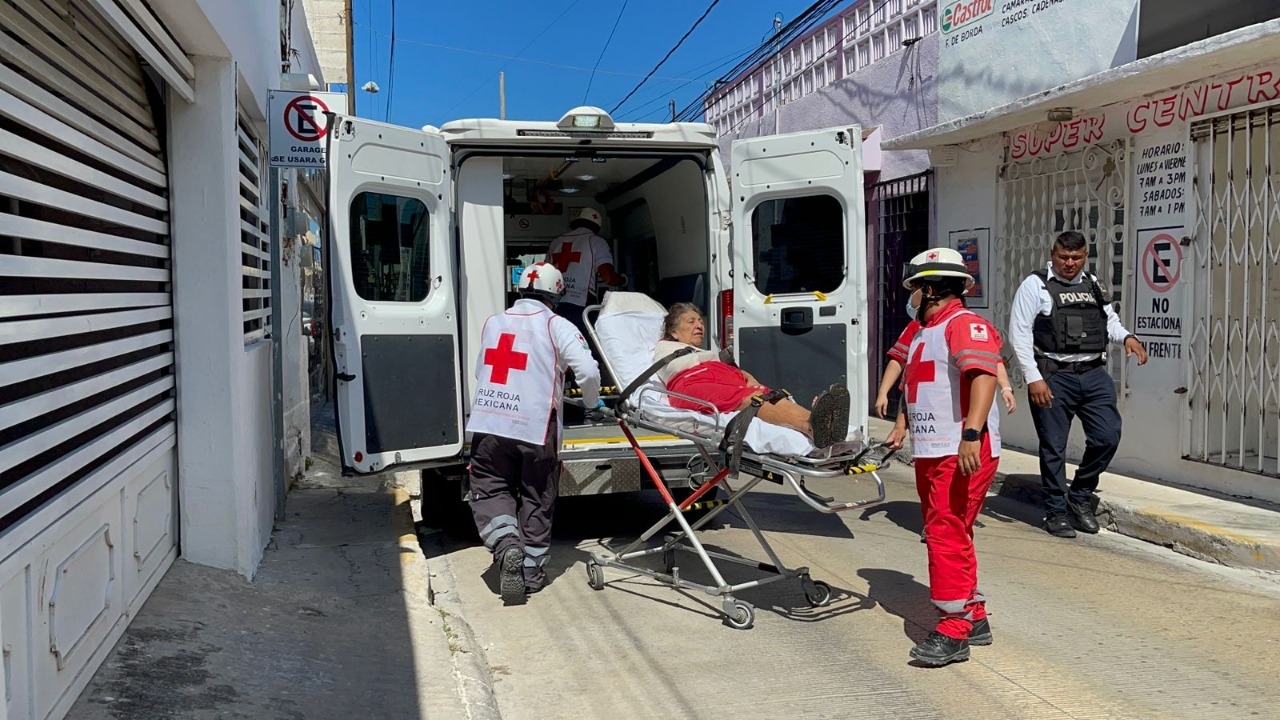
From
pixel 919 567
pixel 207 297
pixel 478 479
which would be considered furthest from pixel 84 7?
pixel 919 567

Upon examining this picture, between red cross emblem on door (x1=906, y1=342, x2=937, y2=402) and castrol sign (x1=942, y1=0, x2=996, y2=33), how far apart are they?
669cm

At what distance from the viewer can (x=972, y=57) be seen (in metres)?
10.2

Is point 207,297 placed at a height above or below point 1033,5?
below

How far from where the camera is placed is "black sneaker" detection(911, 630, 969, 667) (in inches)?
166

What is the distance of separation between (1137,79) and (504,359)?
510 cm

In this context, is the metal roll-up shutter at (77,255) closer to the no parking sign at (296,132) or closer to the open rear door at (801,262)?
the no parking sign at (296,132)

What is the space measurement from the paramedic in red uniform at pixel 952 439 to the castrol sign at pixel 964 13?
657 centimetres

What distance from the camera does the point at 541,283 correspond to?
5.66 meters

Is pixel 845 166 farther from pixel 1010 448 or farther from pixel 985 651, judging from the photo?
pixel 1010 448

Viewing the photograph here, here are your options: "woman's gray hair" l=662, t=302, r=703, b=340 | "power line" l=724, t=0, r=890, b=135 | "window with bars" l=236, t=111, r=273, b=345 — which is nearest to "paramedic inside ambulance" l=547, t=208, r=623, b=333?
"window with bars" l=236, t=111, r=273, b=345

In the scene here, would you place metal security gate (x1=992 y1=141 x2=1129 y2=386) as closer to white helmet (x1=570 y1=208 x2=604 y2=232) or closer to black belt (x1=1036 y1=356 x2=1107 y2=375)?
black belt (x1=1036 y1=356 x2=1107 y2=375)

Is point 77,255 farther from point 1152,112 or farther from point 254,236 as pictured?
point 1152,112

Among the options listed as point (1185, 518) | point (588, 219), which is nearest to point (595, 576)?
point (1185, 518)

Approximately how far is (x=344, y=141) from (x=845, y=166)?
120 inches
